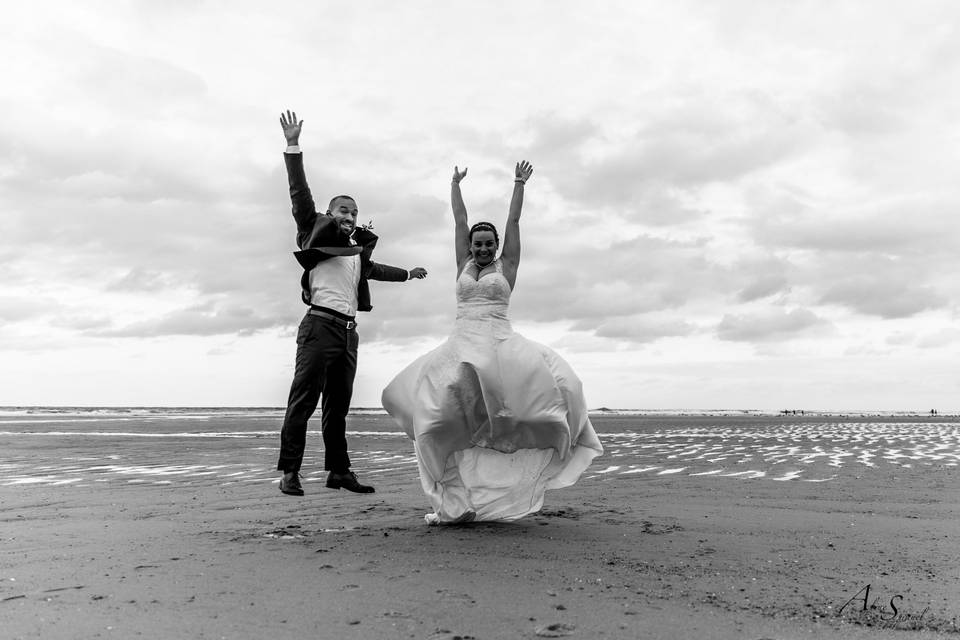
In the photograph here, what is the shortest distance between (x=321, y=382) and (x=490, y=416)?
5.50ft

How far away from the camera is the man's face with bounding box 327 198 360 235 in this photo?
20.7 ft

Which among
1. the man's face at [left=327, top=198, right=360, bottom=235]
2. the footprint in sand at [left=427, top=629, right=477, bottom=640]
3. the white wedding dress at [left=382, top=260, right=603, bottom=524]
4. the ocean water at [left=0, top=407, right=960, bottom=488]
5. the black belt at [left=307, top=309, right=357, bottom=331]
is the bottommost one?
the ocean water at [left=0, top=407, right=960, bottom=488]

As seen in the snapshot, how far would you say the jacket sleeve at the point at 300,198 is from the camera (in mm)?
5938

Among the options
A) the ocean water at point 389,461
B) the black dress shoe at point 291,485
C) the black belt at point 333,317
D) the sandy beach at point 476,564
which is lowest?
the ocean water at point 389,461

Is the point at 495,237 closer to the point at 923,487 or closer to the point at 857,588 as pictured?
the point at 857,588

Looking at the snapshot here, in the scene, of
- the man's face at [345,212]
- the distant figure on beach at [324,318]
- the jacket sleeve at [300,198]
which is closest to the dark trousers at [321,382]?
the distant figure on beach at [324,318]

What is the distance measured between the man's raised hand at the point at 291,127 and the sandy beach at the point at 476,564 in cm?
281

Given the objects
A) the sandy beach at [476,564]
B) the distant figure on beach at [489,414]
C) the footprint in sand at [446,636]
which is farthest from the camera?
the distant figure on beach at [489,414]

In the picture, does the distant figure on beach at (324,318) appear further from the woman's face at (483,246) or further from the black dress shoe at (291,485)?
the woman's face at (483,246)

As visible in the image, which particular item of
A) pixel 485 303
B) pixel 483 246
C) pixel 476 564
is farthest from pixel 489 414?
pixel 476 564

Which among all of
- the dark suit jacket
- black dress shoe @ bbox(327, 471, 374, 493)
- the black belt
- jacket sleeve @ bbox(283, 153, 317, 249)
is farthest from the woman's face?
black dress shoe @ bbox(327, 471, 374, 493)

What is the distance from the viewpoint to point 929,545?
4625 millimetres

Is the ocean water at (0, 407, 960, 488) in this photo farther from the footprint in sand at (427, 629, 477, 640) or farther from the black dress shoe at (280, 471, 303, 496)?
the footprint in sand at (427, 629, 477, 640)

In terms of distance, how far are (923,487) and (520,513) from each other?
17.1 ft
